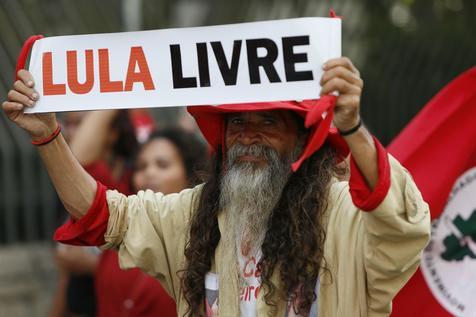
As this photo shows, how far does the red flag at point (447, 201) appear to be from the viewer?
475cm

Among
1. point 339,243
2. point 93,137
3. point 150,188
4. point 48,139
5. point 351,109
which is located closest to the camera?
point 351,109

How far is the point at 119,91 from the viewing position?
12.7 feet

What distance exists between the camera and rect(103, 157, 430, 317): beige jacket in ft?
11.7

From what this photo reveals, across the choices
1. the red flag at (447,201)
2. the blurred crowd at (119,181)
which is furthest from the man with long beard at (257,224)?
the blurred crowd at (119,181)

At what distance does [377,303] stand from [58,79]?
1.31 m

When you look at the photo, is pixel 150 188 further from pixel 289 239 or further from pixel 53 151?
pixel 289 239

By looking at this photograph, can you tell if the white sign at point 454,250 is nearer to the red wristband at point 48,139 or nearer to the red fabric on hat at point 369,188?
the red fabric on hat at point 369,188

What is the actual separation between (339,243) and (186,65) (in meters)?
0.78

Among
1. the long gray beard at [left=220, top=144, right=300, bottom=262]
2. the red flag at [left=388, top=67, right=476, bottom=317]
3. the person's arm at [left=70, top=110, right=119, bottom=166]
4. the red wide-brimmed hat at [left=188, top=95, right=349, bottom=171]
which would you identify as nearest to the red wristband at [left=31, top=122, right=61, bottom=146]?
the red wide-brimmed hat at [left=188, top=95, right=349, bottom=171]

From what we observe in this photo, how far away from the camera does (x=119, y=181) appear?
650cm

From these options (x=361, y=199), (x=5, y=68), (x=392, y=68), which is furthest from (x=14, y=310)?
(x=361, y=199)

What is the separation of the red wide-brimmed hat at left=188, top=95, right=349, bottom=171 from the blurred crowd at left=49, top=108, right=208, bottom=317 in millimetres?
1126

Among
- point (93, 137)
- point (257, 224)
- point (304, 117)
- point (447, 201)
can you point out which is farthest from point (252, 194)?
point (93, 137)

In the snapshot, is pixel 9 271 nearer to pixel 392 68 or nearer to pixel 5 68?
pixel 5 68
